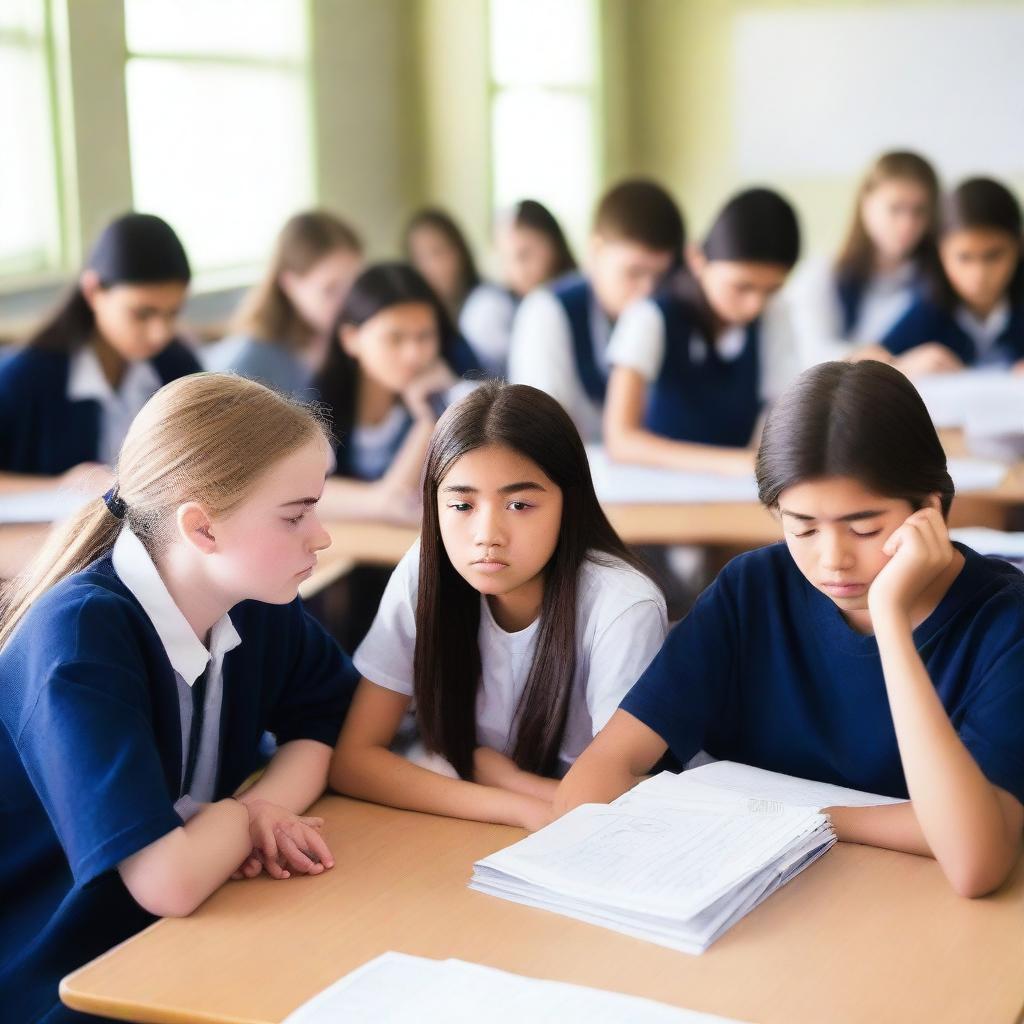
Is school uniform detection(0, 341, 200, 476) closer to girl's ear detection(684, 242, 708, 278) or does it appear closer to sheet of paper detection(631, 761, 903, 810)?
girl's ear detection(684, 242, 708, 278)

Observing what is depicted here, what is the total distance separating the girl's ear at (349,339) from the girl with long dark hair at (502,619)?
58.0 inches

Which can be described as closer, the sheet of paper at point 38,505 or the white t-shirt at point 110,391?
the sheet of paper at point 38,505

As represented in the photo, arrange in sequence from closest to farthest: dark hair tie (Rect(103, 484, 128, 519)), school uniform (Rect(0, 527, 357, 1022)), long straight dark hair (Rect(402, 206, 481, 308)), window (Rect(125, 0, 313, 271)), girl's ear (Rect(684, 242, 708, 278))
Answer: school uniform (Rect(0, 527, 357, 1022)) → dark hair tie (Rect(103, 484, 128, 519)) → girl's ear (Rect(684, 242, 708, 278)) → window (Rect(125, 0, 313, 271)) → long straight dark hair (Rect(402, 206, 481, 308))

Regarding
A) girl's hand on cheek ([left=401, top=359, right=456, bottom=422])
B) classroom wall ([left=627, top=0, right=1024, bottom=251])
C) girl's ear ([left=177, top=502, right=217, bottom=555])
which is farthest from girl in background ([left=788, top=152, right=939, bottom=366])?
classroom wall ([left=627, top=0, right=1024, bottom=251])

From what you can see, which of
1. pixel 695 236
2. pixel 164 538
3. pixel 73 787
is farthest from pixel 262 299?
pixel 695 236

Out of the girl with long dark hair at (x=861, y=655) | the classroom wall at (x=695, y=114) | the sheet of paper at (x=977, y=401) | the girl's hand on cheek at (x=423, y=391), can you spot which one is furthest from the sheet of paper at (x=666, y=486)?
the classroom wall at (x=695, y=114)

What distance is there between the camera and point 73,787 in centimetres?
133

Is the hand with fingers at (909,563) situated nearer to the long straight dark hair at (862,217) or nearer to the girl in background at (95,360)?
the girl in background at (95,360)

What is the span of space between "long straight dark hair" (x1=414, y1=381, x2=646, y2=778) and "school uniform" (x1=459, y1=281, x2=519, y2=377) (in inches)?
127

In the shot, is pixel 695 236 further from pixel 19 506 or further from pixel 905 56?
pixel 19 506

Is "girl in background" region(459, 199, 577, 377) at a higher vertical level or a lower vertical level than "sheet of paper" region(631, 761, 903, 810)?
higher

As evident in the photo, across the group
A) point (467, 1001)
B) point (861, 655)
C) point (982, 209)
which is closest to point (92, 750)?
point (467, 1001)

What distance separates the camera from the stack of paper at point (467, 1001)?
1.09 metres

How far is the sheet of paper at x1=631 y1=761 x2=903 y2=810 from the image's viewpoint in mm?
1464
